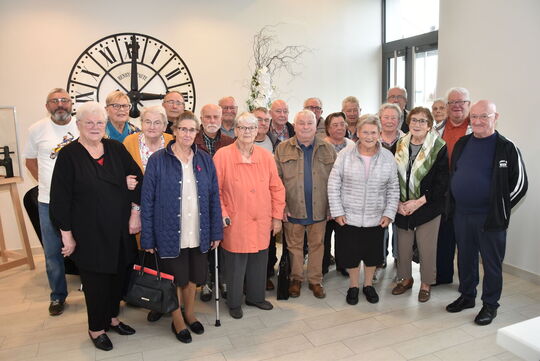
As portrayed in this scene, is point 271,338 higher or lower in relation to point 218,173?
lower

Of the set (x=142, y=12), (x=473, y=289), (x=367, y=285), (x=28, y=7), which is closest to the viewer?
(x=473, y=289)

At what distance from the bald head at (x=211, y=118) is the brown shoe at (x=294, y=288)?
138cm

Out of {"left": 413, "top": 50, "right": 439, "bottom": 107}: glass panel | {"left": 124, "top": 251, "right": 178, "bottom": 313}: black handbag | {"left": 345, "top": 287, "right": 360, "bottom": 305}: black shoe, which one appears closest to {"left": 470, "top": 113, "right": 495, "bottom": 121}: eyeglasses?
{"left": 345, "top": 287, "right": 360, "bottom": 305}: black shoe

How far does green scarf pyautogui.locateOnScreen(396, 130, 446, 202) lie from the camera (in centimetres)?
315

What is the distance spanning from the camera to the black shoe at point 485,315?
2928 mm

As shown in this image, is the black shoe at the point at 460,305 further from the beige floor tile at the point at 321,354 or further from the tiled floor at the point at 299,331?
the beige floor tile at the point at 321,354

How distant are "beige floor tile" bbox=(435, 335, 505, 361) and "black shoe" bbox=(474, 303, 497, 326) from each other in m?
0.20

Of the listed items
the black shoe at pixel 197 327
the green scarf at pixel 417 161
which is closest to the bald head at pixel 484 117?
the green scarf at pixel 417 161

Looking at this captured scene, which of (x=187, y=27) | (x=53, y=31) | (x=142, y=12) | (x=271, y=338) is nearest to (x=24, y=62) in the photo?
(x=53, y=31)

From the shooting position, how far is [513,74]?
372 cm

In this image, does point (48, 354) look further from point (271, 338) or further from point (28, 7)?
point (28, 7)

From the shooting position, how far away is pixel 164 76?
16.3ft

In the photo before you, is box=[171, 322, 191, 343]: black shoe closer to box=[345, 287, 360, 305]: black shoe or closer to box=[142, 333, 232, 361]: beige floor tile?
box=[142, 333, 232, 361]: beige floor tile

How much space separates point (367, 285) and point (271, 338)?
1004 millimetres
